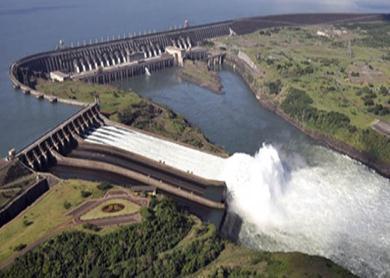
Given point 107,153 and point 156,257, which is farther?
point 107,153

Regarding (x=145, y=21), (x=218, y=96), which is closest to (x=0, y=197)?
(x=218, y=96)

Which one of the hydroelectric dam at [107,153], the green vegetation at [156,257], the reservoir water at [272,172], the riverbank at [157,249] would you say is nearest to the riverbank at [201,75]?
the reservoir water at [272,172]

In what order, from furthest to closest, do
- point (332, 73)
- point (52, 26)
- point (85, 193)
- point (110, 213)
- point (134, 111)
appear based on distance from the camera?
1. point (52, 26)
2. point (332, 73)
3. point (134, 111)
4. point (85, 193)
5. point (110, 213)

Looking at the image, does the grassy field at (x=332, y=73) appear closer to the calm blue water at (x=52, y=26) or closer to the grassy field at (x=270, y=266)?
Answer: the grassy field at (x=270, y=266)

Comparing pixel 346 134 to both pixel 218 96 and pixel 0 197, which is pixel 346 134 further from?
pixel 0 197

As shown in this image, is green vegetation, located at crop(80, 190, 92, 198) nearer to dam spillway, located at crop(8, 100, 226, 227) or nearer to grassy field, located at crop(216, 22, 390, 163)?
dam spillway, located at crop(8, 100, 226, 227)

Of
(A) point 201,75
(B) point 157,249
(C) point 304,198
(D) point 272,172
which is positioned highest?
(D) point 272,172

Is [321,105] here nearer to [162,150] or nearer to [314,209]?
[162,150]

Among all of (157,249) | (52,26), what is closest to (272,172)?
(157,249)
